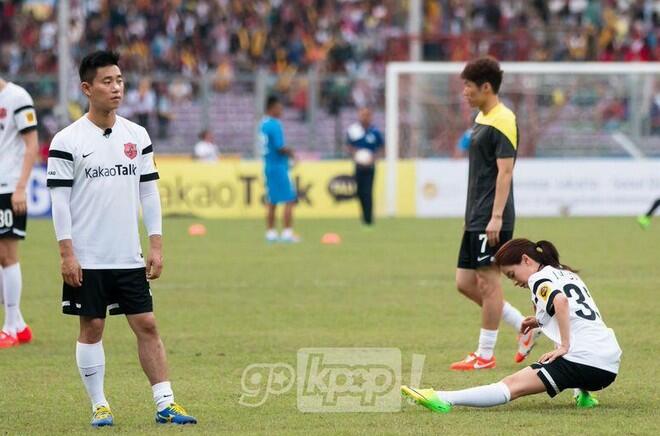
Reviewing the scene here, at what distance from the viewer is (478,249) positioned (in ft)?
31.6

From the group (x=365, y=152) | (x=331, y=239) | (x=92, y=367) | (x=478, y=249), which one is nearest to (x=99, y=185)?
(x=92, y=367)

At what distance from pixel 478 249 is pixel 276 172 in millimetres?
12334

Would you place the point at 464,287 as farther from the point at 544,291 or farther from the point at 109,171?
the point at 109,171

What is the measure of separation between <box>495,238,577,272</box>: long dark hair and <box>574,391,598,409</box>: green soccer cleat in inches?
30.1

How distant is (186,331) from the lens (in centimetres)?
1168

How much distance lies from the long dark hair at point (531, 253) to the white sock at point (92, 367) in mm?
2502

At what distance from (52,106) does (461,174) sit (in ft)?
33.8

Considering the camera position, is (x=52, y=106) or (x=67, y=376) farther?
(x=52, y=106)

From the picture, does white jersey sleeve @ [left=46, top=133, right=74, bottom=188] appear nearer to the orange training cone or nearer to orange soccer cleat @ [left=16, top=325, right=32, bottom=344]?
orange soccer cleat @ [left=16, top=325, right=32, bottom=344]

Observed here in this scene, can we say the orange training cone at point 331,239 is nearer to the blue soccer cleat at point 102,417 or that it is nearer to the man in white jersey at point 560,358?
the man in white jersey at point 560,358

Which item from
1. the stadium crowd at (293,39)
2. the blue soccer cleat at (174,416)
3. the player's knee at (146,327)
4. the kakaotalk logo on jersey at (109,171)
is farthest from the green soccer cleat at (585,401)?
the stadium crowd at (293,39)

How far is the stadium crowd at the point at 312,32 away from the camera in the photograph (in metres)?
34.7

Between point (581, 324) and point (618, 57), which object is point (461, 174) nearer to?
point (618, 57)

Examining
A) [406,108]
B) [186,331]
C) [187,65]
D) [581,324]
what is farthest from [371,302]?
[187,65]
